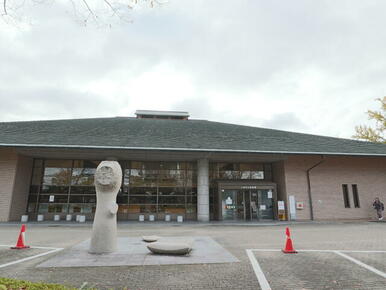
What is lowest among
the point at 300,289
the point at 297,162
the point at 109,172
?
the point at 300,289

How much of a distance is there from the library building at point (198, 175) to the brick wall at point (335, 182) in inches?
3.0

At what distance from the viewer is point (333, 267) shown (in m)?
6.02

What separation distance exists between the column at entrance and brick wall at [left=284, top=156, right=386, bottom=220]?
21.0 feet

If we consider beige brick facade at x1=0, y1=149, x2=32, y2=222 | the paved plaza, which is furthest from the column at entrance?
beige brick facade at x1=0, y1=149, x2=32, y2=222

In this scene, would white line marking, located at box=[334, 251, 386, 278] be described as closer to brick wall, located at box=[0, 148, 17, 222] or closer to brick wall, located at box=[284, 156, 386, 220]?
brick wall, located at box=[284, 156, 386, 220]

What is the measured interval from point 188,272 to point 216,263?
3.40 ft

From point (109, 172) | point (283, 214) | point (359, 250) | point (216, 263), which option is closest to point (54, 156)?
point (109, 172)

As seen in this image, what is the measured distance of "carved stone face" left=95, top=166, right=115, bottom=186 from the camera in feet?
24.8

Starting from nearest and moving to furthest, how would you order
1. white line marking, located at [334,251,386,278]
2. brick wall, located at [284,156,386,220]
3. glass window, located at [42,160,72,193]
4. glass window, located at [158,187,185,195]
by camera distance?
white line marking, located at [334,251,386,278] < brick wall, located at [284,156,386,220] < glass window, located at [42,160,72,193] < glass window, located at [158,187,185,195]

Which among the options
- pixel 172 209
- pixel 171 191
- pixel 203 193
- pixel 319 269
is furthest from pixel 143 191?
pixel 319 269

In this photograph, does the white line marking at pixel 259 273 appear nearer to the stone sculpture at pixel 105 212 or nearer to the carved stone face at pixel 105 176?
the stone sculpture at pixel 105 212

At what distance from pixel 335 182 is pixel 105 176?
18.3 metres

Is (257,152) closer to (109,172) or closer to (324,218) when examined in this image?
(324,218)

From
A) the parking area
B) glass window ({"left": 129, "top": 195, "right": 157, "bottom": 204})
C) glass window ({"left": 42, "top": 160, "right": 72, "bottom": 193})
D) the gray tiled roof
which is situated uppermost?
the gray tiled roof
